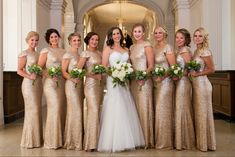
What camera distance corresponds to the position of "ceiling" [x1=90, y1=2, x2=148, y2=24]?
87.2 ft

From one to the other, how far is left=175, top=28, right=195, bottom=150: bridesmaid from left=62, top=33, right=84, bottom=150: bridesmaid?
156cm

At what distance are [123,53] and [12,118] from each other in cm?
515

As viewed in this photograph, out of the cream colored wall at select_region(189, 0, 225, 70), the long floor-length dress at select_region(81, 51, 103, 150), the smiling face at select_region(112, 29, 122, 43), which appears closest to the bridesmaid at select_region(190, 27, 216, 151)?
the smiling face at select_region(112, 29, 122, 43)

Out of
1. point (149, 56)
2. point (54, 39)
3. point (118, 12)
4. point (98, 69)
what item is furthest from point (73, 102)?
point (118, 12)

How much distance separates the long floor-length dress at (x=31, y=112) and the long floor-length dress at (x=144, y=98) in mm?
1685

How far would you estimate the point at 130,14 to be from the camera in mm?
29859

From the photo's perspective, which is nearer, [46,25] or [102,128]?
[102,128]

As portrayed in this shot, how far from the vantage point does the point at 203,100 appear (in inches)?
250

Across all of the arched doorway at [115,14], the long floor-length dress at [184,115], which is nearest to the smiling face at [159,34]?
the long floor-length dress at [184,115]

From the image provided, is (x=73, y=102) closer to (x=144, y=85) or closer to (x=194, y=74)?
(x=144, y=85)

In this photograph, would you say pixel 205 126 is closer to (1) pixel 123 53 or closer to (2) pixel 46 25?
(1) pixel 123 53

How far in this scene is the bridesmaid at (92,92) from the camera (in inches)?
248

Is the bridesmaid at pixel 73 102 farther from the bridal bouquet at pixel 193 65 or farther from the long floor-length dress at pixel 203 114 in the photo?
the long floor-length dress at pixel 203 114

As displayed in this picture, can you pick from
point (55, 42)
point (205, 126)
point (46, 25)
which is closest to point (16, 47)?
point (46, 25)
